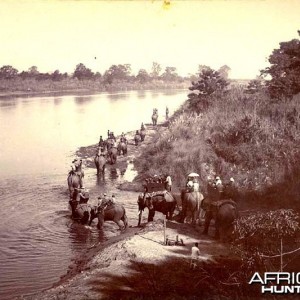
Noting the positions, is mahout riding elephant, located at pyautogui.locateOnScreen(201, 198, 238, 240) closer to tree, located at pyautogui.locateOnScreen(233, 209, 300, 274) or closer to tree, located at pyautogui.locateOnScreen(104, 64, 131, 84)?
tree, located at pyautogui.locateOnScreen(233, 209, 300, 274)

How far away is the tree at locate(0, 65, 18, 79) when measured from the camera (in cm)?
6622

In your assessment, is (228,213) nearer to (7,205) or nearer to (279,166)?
(279,166)

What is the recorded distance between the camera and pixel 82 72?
223ft

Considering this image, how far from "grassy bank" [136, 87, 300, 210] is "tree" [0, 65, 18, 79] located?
50543 mm

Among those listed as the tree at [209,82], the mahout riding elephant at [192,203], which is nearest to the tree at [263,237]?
the mahout riding elephant at [192,203]

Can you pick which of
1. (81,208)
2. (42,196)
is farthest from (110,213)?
(42,196)

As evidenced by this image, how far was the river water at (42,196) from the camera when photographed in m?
10.2

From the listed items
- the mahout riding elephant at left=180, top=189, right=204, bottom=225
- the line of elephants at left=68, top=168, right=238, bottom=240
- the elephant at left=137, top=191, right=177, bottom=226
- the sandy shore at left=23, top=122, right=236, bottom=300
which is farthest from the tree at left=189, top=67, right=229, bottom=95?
the sandy shore at left=23, top=122, right=236, bottom=300

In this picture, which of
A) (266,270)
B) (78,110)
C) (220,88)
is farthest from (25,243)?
(78,110)

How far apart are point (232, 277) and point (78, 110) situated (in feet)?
116

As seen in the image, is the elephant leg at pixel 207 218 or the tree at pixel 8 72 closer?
the elephant leg at pixel 207 218

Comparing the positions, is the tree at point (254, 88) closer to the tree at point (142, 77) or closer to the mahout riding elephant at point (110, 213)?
the mahout riding elephant at point (110, 213)

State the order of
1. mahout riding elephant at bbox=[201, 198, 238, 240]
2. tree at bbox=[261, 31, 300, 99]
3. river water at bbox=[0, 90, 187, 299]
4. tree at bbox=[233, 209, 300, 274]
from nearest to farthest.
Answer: tree at bbox=[233, 209, 300, 274] < river water at bbox=[0, 90, 187, 299] < mahout riding elephant at bbox=[201, 198, 238, 240] < tree at bbox=[261, 31, 300, 99]

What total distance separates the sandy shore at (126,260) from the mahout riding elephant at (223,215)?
14.1 inches
